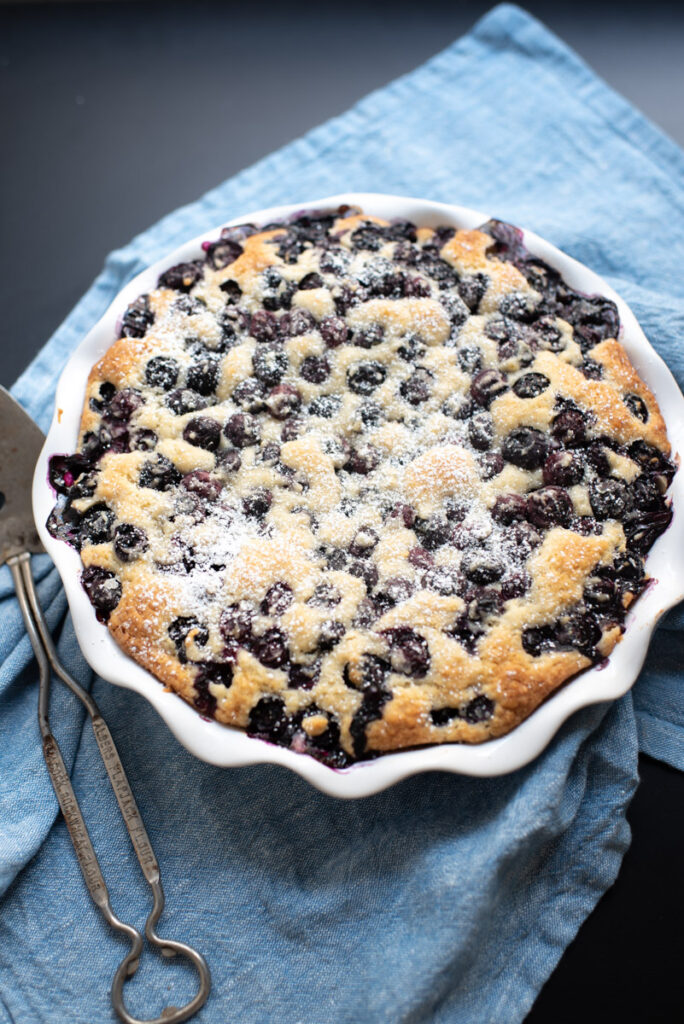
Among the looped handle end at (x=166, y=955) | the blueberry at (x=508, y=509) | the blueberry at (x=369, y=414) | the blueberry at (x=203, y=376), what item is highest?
the blueberry at (x=203, y=376)

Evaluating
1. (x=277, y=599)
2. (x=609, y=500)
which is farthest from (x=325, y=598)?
(x=609, y=500)

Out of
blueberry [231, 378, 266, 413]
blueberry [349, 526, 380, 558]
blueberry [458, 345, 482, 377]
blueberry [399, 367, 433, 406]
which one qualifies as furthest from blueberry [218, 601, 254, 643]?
blueberry [458, 345, 482, 377]

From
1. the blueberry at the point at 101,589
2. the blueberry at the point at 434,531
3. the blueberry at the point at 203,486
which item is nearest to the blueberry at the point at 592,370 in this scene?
the blueberry at the point at 434,531

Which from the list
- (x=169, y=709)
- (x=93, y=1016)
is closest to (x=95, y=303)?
(x=169, y=709)

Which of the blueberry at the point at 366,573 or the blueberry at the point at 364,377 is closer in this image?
the blueberry at the point at 366,573

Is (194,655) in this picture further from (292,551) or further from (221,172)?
(221,172)

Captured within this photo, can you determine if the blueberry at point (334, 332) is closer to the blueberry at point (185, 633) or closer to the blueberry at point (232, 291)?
the blueberry at point (232, 291)
